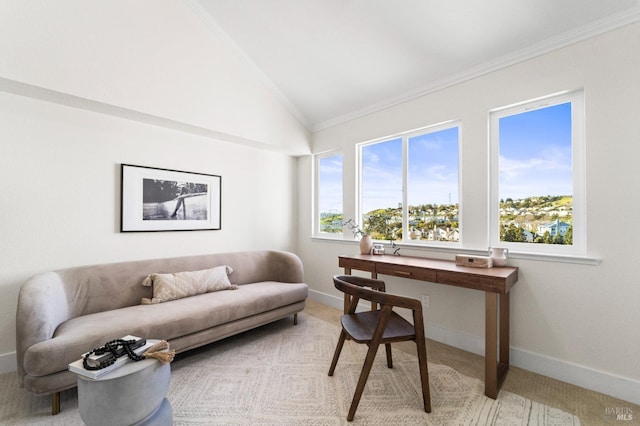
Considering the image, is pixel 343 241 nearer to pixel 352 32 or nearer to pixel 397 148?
pixel 397 148

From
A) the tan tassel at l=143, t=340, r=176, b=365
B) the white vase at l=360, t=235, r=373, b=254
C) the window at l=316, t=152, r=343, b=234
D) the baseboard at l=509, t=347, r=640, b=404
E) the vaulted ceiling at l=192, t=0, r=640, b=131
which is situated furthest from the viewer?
the window at l=316, t=152, r=343, b=234

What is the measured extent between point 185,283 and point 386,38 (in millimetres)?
2973

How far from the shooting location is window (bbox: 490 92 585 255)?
7.14 feet

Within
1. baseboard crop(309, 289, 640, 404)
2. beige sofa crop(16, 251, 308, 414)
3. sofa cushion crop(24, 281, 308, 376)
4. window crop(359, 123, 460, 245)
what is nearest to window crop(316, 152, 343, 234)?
window crop(359, 123, 460, 245)

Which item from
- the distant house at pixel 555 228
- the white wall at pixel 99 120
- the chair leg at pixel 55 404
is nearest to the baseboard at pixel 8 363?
the white wall at pixel 99 120

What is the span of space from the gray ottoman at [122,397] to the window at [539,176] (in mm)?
2763

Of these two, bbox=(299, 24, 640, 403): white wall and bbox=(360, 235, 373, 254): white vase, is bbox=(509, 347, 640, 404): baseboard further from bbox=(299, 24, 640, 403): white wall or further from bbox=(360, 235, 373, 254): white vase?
bbox=(360, 235, 373, 254): white vase

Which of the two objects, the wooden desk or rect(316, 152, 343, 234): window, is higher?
rect(316, 152, 343, 234): window

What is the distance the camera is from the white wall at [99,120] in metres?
2.19

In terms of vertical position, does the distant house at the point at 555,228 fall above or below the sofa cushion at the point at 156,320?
above

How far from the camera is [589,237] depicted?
2053mm

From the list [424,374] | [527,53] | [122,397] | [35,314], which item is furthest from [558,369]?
[35,314]

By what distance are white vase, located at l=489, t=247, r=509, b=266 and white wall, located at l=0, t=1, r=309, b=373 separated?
9.32ft

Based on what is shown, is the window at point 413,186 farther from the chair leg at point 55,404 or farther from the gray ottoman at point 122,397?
the chair leg at point 55,404
